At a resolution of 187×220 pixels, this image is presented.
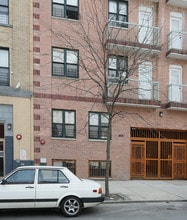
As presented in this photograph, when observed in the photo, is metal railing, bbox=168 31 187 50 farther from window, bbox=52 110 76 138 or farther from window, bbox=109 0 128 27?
window, bbox=52 110 76 138

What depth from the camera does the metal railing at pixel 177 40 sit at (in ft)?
59.8

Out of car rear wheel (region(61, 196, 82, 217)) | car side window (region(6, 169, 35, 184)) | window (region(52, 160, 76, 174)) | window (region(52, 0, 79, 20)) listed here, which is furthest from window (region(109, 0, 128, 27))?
car rear wheel (region(61, 196, 82, 217))

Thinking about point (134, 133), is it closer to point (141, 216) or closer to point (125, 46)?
point (125, 46)

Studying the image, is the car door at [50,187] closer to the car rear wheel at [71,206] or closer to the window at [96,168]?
the car rear wheel at [71,206]

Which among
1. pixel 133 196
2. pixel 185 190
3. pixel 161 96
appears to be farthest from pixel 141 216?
pixel 161 96

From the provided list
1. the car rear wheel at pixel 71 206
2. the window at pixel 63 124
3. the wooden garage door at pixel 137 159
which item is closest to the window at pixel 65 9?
the window at pixel 63 124

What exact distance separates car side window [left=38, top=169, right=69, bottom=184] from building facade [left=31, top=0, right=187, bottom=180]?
6741 millimetres

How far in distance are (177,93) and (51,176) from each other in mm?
11302

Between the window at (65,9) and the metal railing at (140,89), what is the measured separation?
170 inches

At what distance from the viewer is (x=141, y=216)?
29.8ft

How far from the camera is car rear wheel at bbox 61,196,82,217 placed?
884 centimetres

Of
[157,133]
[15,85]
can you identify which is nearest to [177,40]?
[157,133]

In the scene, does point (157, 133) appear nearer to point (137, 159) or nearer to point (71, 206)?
point (137, 159)

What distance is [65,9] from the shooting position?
16.8 meters
